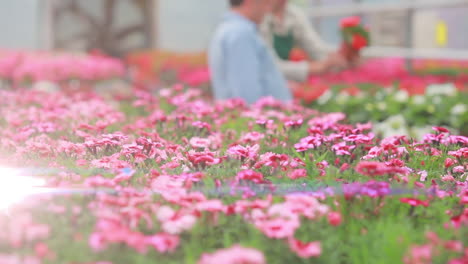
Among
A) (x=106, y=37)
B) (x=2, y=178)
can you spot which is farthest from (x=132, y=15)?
(x=2, y=178)

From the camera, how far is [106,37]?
53.8 ft

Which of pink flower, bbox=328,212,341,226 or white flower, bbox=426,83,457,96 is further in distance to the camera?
white flower, bbox=426,83,457,96

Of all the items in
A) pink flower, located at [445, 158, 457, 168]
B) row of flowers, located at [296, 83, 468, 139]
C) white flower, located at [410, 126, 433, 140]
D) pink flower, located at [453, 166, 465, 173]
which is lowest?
white flower, located at [410, 126, 433, 140]

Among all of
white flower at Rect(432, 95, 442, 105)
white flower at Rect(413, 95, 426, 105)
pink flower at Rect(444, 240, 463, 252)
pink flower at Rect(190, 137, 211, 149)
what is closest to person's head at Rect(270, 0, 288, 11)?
white flower at Rect(413, 95, 426, 105)

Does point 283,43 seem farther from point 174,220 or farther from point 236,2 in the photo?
point 174,220

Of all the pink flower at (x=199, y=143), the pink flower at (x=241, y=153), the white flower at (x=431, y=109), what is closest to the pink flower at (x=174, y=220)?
the pink flower at (x=241, y=153)

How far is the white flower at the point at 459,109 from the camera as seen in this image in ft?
16.9

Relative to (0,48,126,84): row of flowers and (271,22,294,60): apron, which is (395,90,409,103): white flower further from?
(0,48,126,84): row of flowers

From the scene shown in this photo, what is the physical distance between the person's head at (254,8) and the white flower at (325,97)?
1.52 m

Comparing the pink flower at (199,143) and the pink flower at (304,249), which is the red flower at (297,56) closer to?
the pink flower at (199,143)

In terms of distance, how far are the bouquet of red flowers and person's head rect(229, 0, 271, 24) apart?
110cm

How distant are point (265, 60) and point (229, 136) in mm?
2141

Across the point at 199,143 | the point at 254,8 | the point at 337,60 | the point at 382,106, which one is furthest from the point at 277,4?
the point at 199,143

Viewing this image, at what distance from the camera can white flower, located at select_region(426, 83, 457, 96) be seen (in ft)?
19.8
